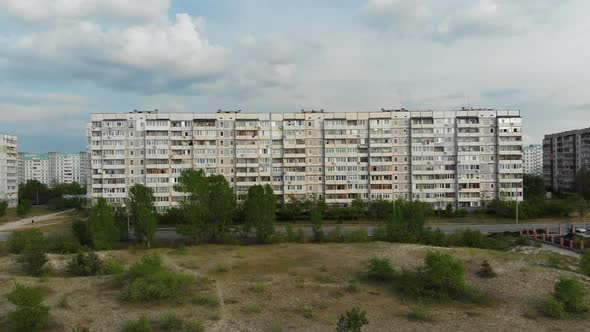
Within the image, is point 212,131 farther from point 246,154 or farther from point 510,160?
point 510,160

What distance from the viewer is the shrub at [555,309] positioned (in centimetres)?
1938

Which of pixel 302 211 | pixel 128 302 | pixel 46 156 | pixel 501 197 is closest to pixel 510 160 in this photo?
pixel 501 197

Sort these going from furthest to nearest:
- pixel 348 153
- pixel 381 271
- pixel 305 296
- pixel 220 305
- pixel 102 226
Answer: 1. pixel 348 153
2. pixel 102 226
3. pixel 381 271
4. pixel 305 296
5. pixel 220 305

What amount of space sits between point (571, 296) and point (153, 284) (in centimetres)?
2276

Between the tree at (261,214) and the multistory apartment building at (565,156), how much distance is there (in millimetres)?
89386

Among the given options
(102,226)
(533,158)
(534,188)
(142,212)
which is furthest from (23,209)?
(533,158)

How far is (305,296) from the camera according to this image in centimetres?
2241

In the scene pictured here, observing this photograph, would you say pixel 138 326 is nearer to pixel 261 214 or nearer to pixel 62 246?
pixel 261 214

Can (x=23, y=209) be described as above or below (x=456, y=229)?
above

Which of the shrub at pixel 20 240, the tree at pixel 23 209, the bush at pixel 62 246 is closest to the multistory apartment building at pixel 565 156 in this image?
the bush at pixel 62 246

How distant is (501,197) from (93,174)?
7113 centimetres

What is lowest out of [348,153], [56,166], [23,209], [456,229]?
[456,229]

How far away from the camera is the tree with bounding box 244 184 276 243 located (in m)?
41.0

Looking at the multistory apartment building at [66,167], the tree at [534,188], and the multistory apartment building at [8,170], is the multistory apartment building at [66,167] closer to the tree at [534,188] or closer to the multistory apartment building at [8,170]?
the multistory apartment building at [8,170]
